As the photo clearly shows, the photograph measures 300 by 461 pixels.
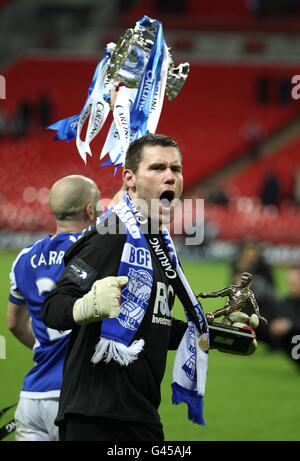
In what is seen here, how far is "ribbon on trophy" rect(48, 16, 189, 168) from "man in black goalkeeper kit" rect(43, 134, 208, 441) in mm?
647

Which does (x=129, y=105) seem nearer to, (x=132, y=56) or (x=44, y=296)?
(x=132, y=56)

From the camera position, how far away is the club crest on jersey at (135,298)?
349 cm

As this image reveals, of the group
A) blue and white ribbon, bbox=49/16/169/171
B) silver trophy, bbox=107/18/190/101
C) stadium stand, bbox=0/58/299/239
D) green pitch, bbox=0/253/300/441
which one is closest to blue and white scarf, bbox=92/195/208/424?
blue and white ribbon, bbox=49/16/169/171

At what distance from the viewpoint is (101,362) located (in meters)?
3.50

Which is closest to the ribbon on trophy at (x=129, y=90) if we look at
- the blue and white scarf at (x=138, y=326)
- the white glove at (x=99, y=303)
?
the blue and white scarf at (x=138, y=326)

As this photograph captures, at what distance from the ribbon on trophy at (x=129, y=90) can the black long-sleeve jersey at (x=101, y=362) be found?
937 millimetres

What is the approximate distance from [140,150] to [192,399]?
1031mm

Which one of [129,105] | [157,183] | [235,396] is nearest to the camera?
[157,183]

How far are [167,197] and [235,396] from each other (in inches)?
215

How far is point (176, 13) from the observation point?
29.3 m

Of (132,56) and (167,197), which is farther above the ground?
(132,56)
